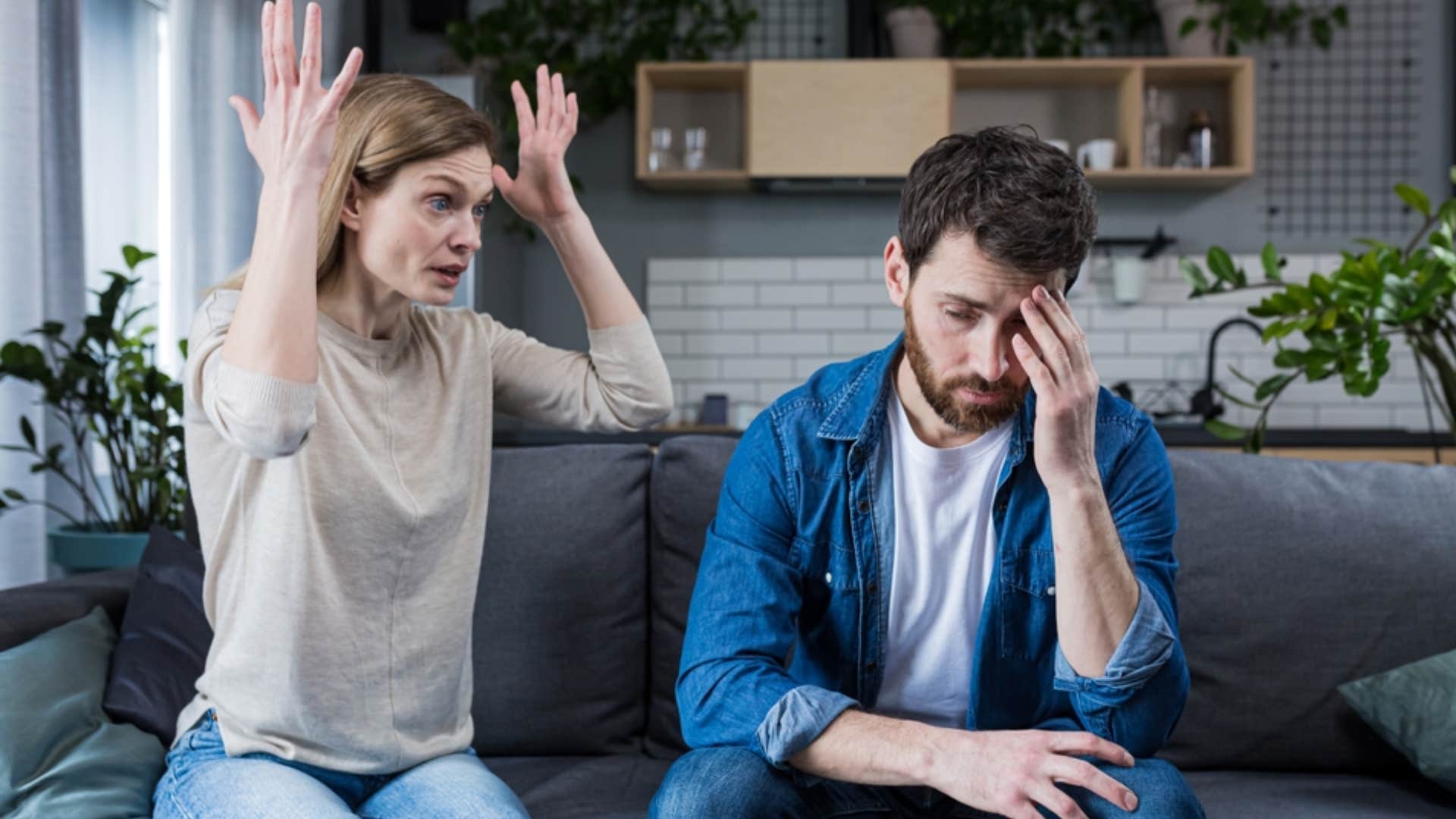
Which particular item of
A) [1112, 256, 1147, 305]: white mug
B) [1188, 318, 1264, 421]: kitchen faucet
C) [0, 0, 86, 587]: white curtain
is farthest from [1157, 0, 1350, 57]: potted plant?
[0, 0, 86, 587]: white curtain

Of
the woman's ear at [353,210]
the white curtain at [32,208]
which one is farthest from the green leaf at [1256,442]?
the white curtain at [32,208]

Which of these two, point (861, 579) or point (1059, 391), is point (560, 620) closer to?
point (861, 579)

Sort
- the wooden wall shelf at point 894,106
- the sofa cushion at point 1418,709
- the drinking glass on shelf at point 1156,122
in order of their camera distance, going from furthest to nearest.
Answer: the drinking glass on shelf at point 1156,122 → the wooden wall shelf at point 894,106 → the sofa cushion at point 1418,709

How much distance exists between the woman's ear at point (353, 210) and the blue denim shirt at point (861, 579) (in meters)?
0.54

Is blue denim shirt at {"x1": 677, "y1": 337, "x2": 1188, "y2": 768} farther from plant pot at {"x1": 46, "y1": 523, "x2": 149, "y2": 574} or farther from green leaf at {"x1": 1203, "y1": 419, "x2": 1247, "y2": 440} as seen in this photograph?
plant pot at {"x1": 46, "y1": 523, "x2": 149, "y2": 574}

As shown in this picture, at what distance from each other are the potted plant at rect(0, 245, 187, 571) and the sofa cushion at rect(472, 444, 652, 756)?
3.30 feet

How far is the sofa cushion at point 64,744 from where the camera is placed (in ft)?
4.69

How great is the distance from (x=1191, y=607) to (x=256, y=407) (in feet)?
4.35

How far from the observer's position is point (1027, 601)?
149 centimetres

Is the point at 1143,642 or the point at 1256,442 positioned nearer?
the point at 1143,642

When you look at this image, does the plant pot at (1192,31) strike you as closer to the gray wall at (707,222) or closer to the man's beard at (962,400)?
the gray wall at (707,222)

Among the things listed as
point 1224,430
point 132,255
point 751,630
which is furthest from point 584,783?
point 132,255

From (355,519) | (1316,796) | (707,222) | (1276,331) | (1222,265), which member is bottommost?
(1316,796)

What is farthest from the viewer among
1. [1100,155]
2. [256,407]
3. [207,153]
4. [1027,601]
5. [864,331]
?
[864,331]
